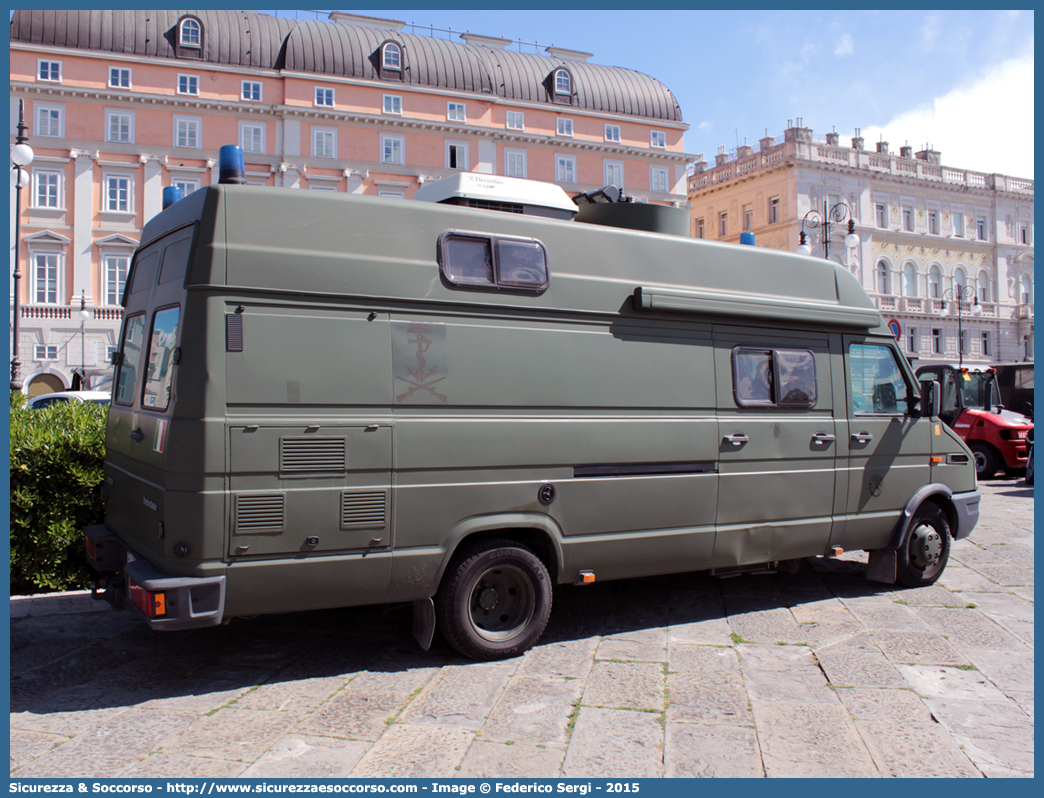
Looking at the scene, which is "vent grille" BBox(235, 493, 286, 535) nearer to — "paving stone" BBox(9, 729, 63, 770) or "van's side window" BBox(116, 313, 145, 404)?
"paving stone" BBox(9, 729, 63, 770)

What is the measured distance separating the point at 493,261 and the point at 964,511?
5171 mm

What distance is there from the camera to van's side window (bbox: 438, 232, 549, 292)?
5.06 metres

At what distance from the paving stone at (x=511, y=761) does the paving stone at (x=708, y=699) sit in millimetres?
807

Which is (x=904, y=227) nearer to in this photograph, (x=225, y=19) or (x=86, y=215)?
(x=225, y=19)

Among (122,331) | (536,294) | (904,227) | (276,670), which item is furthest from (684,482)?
(904,227)

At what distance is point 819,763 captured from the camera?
383 centimetres

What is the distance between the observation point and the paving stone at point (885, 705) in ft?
14.3

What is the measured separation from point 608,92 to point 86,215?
29.9m

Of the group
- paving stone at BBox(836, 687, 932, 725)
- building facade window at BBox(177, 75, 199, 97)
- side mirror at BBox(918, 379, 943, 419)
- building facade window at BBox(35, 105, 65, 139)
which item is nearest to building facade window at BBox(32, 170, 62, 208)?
building facade window at BBox(35, 105, 65, 139)

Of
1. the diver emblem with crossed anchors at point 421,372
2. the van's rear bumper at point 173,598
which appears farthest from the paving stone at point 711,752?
the van's rear bumper at point 173,598

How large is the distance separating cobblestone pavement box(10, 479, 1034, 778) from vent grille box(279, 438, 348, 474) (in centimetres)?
131

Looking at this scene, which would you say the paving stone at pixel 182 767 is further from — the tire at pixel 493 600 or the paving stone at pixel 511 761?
the tire at pixel 493 600

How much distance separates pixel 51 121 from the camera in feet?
127

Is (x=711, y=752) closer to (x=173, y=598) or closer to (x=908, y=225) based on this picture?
(x=173, y=598)
